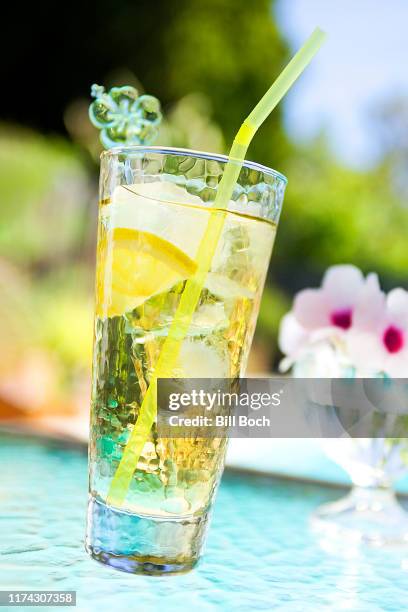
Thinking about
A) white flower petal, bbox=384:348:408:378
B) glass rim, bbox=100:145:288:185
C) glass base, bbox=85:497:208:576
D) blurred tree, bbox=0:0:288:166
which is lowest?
glass base, bbox=85:497:208:576

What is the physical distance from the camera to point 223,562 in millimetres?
908

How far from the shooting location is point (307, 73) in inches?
404

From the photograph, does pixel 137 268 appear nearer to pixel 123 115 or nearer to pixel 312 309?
pixel 123 115

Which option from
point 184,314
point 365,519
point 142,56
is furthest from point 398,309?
point 142,56

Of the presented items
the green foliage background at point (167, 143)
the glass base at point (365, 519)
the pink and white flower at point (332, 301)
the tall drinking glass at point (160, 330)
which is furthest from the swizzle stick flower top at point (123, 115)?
the green foliage background at point (167, 143)

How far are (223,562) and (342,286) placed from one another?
1.64ft

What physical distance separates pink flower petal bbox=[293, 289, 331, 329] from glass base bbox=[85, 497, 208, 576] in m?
0.45

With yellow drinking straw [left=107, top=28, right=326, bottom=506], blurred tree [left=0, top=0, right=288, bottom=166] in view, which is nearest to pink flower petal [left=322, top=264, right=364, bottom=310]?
yellow drinking straw [left=107, top=28, right=326, bottom=506]

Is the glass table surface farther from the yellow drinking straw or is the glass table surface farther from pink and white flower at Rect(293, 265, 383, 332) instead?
pink and white flower at Rect(293, 265, 383, 332)

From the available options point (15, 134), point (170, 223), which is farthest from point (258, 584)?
point (15, 134)

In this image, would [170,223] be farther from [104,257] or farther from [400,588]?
[400,588]

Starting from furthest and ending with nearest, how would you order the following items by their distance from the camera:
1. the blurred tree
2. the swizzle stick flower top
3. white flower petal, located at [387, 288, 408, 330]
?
the blurred tree
white flower petal, located at [387, 288, 408, 330]
the swizzle stick flower top

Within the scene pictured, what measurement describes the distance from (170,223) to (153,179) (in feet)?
0.17

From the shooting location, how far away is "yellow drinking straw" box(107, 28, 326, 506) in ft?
2.78
